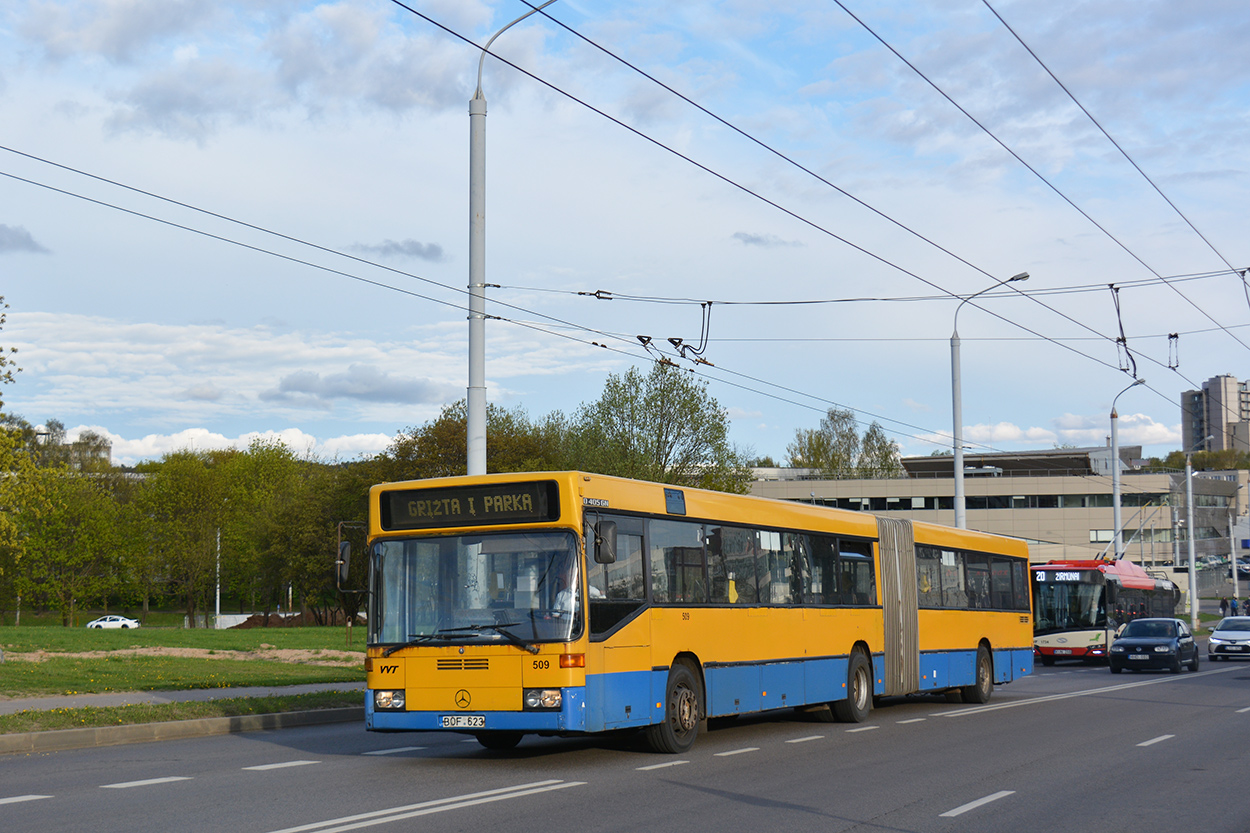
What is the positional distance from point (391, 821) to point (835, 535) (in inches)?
405

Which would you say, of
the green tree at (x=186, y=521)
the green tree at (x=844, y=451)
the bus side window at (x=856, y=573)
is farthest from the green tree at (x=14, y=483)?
the green tree at (x=844, y=451)

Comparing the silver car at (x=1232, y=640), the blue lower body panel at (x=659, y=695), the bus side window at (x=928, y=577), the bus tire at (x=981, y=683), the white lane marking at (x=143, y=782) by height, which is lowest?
the silver car at (x=1232, y=640)

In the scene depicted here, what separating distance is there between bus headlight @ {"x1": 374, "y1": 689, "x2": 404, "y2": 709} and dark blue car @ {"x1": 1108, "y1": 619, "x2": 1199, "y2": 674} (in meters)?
25.2

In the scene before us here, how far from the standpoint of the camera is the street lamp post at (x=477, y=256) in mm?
17422

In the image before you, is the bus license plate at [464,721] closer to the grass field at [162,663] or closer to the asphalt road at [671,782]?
the asphalt road at [671,782]

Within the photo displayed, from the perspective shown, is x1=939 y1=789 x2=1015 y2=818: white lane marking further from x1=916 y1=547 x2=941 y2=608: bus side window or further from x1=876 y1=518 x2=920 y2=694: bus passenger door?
x1=916 y1=547 x2=941 y2=608: bus side window

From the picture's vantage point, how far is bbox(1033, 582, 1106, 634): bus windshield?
3813cm

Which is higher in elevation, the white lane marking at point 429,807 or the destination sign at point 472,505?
the destination sign at point 472,505

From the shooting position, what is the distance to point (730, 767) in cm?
1242

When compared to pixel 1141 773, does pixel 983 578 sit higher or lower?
higher

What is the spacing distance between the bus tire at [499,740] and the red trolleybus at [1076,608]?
2732cm

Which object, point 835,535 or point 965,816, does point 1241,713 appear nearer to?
point 835,535

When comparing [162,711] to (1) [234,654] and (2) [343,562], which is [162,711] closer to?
(2) [343,562]

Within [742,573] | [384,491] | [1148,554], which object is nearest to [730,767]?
[742,573]
